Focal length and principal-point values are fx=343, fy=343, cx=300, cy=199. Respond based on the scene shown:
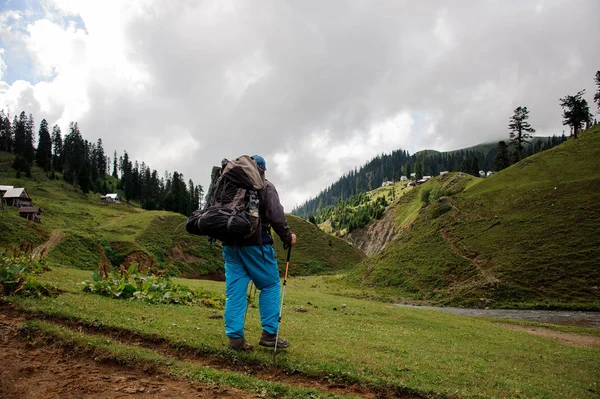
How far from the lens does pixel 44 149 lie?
139000 millimetres

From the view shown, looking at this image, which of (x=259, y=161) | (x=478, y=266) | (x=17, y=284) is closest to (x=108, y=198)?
(x=478, y=266)

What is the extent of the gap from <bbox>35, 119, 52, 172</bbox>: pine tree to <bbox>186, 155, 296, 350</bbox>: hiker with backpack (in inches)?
6163

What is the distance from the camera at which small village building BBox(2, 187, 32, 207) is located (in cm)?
7734

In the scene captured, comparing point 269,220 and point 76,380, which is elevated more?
point 269,220

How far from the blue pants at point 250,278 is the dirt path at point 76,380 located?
191cm

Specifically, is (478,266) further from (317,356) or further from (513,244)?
(317,356)

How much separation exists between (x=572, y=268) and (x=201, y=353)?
168ft

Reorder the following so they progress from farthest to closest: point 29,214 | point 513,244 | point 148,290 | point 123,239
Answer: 1. point 29,214
2. point 123,239
3. point 513,244
4. point 148,290

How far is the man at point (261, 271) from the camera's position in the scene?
7.34 metres

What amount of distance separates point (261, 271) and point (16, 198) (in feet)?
310

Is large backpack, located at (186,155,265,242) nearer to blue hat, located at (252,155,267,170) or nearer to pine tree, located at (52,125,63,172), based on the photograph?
blue hat, located at (252,155,267,170)

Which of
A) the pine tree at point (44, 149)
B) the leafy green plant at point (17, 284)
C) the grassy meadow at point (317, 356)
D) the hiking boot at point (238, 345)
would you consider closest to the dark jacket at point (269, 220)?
the hiking boot at point (238, 345)

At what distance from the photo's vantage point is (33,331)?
23.9ft

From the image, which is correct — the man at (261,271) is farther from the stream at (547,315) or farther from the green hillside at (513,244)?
the green hillside at (513,244)
